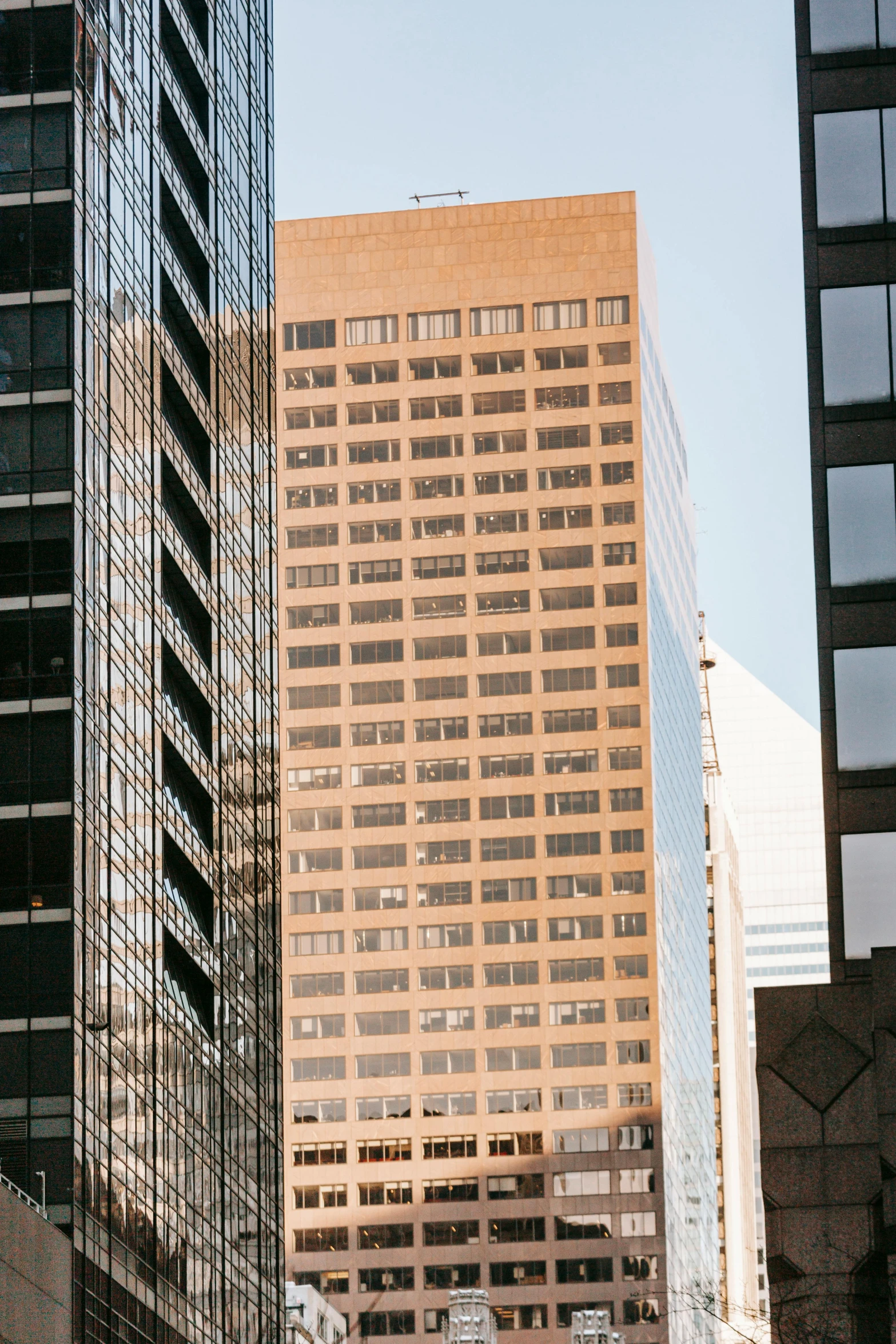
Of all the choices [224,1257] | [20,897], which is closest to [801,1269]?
[20,897]

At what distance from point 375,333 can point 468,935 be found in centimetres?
4984

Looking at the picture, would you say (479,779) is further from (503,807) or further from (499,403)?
(499,403)

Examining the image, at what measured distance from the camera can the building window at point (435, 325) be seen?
180 metres

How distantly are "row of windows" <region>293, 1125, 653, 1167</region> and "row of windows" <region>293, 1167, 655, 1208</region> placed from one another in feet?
5.25

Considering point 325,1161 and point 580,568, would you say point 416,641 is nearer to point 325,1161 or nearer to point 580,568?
point 580,568

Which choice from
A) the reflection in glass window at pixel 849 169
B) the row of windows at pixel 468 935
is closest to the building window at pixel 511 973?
the row of windows at pixel 468 935

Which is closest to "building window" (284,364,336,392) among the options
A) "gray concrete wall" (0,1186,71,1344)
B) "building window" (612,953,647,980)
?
"building window" (612,953,647,980)

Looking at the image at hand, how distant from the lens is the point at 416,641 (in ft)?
566

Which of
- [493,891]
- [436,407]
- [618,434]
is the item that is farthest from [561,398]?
[493,891]

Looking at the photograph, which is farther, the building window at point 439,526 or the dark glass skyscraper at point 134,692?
the building window at point 439,526

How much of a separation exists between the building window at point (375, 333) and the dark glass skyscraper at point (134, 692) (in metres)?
76.1

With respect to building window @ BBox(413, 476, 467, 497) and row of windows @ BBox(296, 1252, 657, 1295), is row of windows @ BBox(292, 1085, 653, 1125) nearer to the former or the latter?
row of windows @ BBox(296, 1252, 657, 1295)

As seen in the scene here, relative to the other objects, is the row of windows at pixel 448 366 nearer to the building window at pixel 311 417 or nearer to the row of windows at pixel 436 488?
the building window at pixel 311 417

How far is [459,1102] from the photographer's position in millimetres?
164250
